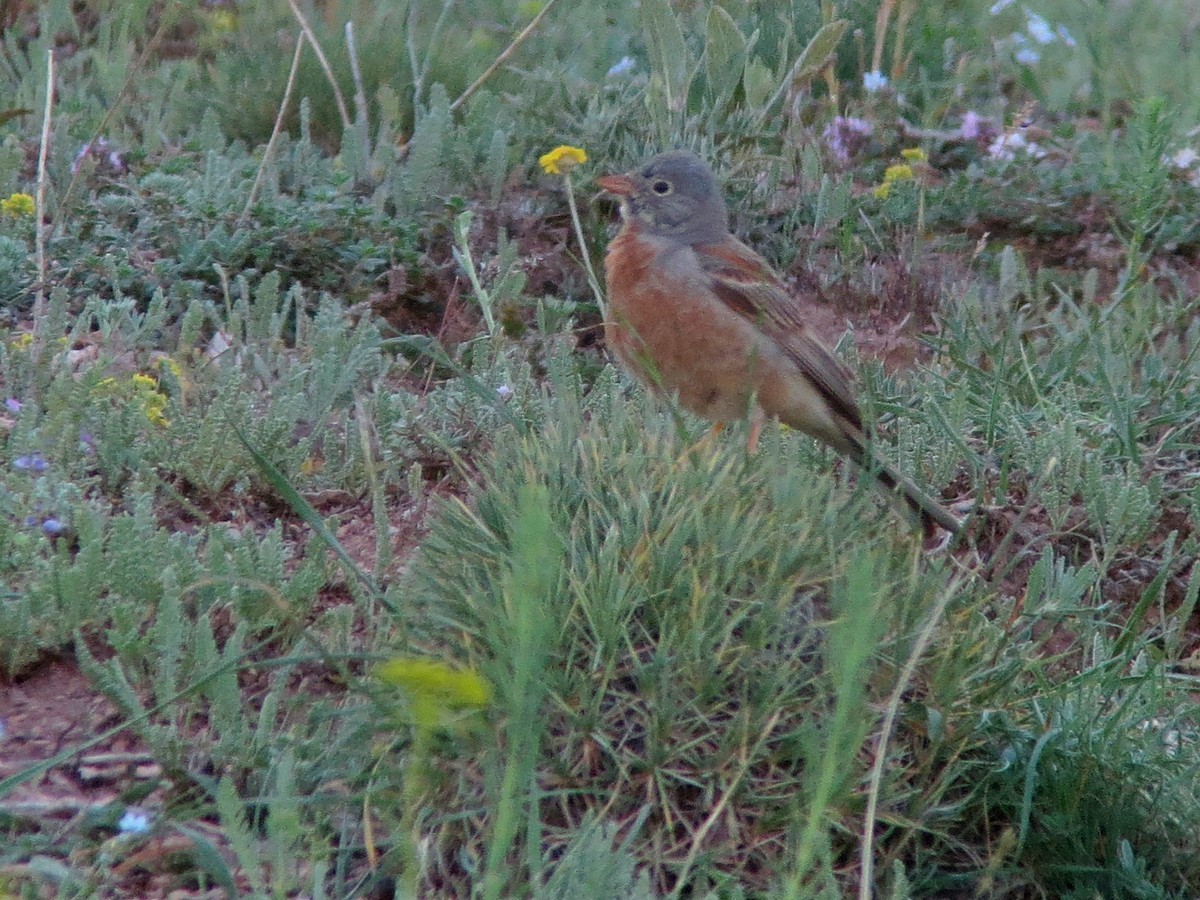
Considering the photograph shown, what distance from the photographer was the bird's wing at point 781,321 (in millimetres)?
5172

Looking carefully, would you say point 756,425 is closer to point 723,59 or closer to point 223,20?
point 723,59

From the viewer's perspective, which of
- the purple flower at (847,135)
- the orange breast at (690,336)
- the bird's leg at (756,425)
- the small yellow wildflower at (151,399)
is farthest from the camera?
the purple flower at (847,135)

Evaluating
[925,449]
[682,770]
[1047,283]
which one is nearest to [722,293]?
[925,449]

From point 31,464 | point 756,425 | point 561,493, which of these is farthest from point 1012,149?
point 31,464

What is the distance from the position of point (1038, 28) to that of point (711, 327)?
4718 millimetres

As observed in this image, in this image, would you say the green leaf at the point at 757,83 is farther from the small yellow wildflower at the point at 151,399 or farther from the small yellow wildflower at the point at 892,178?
the small yellow wildflower at the point at 151,399

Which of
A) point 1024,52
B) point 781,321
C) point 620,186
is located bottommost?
point 1024,52

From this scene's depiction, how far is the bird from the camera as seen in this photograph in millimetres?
5012

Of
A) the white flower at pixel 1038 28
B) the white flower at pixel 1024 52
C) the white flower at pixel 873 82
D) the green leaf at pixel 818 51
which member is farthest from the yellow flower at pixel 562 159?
the white flower at pixel 1038 28

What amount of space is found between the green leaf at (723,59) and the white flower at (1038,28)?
2.88 metres

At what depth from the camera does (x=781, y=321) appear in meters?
5.25

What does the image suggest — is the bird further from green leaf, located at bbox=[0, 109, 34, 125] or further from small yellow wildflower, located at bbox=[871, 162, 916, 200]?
green leaf, located at bbox=[0, 109, 34, 125]

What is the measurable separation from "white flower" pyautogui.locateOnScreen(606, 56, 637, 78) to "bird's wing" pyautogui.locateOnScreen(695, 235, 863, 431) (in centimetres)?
229

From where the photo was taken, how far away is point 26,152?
253 inches
